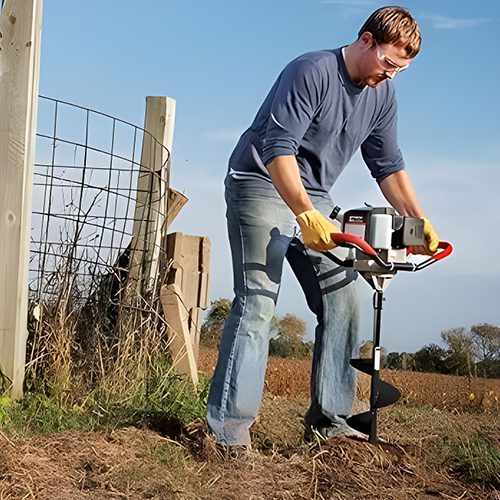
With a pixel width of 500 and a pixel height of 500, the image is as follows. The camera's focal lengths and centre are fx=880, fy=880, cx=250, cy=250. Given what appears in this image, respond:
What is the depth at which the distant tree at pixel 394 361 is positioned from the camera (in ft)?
29.0

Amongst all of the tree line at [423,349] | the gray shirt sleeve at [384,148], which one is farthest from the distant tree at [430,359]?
the gray shirt sleeve at [384,148]

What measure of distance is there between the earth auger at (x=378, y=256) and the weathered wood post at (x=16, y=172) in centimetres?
223

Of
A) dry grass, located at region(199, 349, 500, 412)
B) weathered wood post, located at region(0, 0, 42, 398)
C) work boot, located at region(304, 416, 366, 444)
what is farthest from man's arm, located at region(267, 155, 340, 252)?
dry grass, located at region(199, 349, 500, 412)

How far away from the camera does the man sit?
3.82 metres

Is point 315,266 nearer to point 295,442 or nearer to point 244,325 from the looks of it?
point 244,325

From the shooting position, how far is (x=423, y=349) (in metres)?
8.60

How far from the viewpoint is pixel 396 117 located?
176 inches

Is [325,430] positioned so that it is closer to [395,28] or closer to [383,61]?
[383,61]

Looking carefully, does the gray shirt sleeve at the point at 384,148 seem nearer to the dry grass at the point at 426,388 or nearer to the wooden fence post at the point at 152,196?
the wooden fence post at the point at 152,196

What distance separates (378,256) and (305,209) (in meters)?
0.38

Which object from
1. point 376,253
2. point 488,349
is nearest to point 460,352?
point 488,349

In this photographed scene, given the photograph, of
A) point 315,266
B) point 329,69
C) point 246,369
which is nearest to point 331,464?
point 246,369

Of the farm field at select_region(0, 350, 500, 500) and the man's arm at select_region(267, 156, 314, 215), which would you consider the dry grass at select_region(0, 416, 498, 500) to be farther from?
the man's arm at select_region(267, 156, 314, 215)

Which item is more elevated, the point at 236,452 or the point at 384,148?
the point at 384,148
